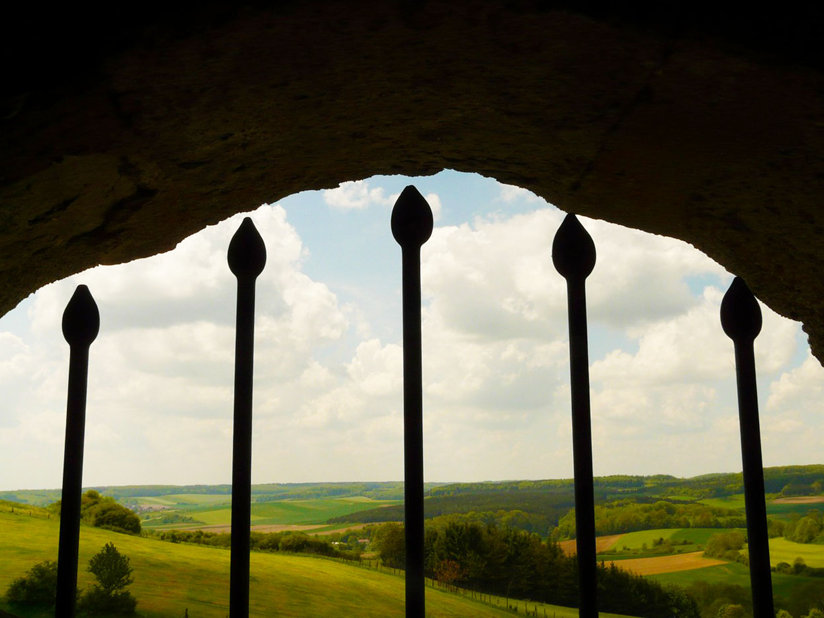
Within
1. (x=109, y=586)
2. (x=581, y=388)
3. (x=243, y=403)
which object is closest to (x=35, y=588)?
(x=109, y=586)

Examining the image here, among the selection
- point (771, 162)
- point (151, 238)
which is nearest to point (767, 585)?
point (771, 162)

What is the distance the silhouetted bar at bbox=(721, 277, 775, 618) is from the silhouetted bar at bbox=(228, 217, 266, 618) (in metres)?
1.34

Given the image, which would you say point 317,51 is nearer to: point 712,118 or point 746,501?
point 712,118

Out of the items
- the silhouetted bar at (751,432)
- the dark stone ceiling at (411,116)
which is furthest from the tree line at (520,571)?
the dark stone ceiling at (411,116)

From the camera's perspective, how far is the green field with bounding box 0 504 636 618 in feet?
10.3

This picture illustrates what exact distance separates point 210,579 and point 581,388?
282cm

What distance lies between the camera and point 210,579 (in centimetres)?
360

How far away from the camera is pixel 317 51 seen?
1071 mm

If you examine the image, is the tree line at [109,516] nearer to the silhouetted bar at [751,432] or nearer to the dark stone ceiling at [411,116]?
the dark stone ceiling at [411,116]

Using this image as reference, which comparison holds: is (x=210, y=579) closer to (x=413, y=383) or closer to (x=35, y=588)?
(x=35, y=588)

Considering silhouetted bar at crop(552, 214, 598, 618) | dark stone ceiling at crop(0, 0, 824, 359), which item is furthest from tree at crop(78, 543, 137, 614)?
silhouetted bar at crop(552, 214, 598, 618)

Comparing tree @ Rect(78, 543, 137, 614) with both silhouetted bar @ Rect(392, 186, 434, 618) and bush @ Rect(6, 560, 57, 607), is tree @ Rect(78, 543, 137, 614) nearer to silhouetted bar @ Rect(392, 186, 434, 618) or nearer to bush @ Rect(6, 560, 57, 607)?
bush @ Rect(6, 560, 57, 607)

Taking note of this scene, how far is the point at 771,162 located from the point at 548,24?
0.60m

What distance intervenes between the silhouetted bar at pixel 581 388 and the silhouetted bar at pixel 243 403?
853 millimetres
